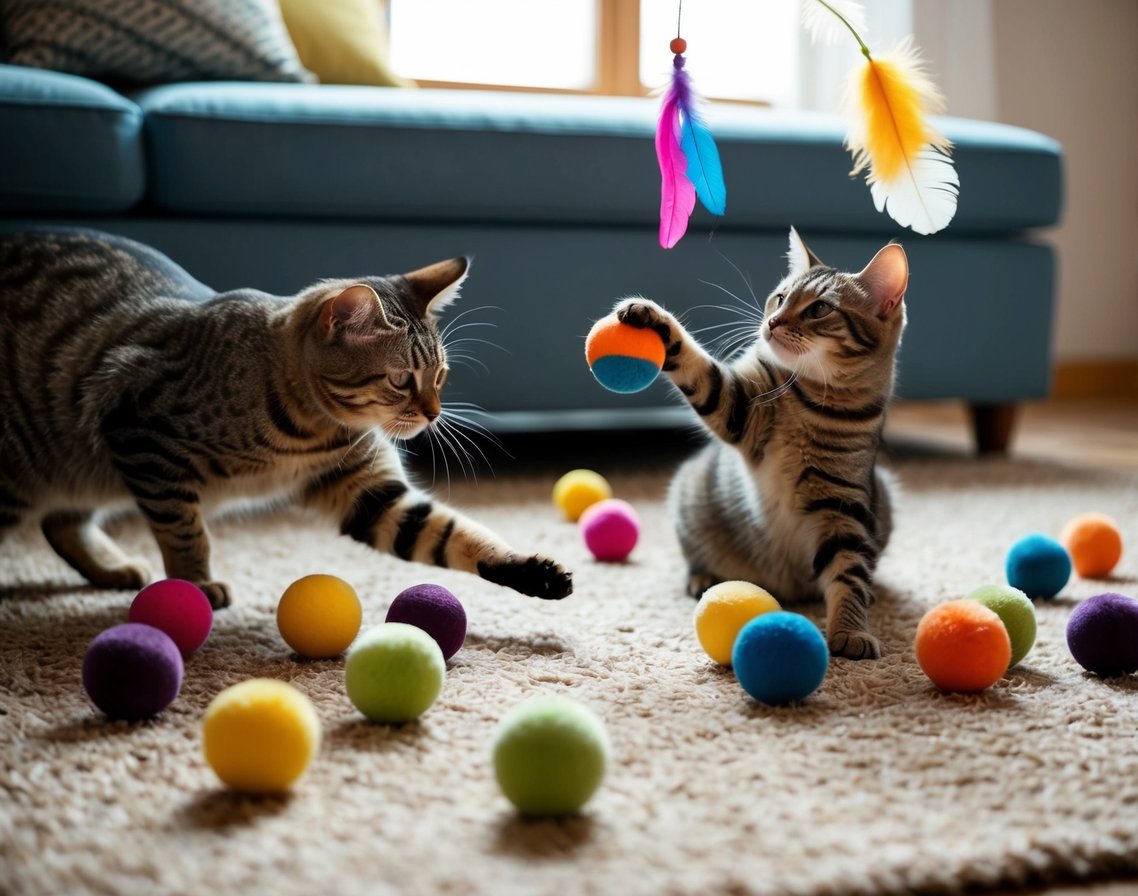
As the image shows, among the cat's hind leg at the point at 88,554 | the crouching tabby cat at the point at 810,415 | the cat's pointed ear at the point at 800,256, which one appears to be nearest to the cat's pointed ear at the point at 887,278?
the crouching tabby cat at the point at 810,415

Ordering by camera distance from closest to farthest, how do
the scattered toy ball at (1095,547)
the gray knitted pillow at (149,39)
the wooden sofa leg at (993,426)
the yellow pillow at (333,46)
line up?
the scattered toy ball at (1095,547) < the gray knitted pillow at (149,39) < the yellow pillow at (333,46) < the wooden sofa leg at (993,426)

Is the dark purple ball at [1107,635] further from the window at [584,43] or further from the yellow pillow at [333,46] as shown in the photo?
the window at [584,43]

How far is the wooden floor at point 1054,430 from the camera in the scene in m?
2.85

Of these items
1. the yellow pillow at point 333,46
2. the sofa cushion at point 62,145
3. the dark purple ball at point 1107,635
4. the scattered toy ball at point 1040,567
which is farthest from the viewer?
the yellow pillow at point 333,46

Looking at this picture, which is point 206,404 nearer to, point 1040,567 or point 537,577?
point 537,577

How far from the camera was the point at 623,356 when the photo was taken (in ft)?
4.34

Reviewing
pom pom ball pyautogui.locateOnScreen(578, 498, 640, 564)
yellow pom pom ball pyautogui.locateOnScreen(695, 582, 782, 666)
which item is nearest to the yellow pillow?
pom pom ball pyautogui.locateOnScreen(578, 498, 640, 564)

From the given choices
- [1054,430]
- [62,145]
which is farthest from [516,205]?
[1054,430]

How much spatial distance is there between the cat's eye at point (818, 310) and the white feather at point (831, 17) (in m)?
0.32

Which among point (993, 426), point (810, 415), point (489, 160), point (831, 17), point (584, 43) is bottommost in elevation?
point (993, 426)

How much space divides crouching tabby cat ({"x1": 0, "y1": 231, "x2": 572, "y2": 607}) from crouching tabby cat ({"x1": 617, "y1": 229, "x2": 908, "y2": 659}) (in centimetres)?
33

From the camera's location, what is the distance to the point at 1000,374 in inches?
105

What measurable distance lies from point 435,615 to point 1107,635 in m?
0.74

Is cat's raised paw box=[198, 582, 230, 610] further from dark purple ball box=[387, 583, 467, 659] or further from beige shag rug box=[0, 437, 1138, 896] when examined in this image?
dark purple ball box=[387, 583, 467, 659]
